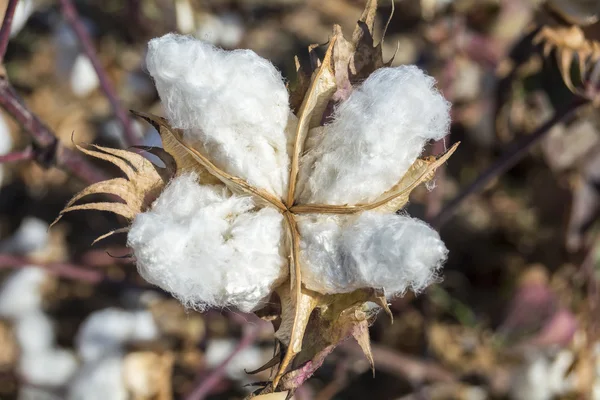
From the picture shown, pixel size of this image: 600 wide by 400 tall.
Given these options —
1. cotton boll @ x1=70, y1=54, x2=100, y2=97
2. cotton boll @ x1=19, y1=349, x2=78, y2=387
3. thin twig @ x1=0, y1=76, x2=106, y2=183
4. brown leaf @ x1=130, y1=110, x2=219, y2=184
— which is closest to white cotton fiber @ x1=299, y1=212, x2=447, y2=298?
brown leaf @ x1=130, y1=110, x2=219, y2=184

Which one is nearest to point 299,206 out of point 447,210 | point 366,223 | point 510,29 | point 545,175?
point 366,223

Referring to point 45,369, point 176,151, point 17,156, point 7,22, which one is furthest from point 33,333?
point 176,151

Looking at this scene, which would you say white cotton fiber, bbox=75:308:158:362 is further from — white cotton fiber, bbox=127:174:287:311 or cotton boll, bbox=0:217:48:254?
white cotton fiber, bbox=127:174:287:311

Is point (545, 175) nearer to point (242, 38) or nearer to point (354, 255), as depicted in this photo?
point (242, 38)

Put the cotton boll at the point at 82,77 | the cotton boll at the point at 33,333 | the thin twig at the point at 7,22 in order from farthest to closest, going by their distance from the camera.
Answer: the cotton boll at the point at 82,77 → the cotton boll at the point at 33,333 → the thin twig at the point at 7,22

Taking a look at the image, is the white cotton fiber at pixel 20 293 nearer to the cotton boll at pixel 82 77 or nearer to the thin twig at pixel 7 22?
the cotton boll at pixel 82 77

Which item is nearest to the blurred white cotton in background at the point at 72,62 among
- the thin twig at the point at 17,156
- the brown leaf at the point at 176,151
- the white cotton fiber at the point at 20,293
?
the white cotton fiber at the point at 20,293
